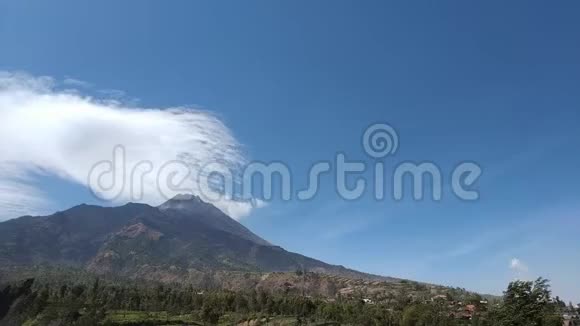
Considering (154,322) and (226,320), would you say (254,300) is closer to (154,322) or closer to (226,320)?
(226,320)

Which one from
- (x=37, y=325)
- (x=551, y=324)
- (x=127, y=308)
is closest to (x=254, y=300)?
(x=127, y=308)

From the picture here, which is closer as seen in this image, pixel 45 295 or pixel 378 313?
pixel 45 295

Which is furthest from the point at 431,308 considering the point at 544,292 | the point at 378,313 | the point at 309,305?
the point at 544,292

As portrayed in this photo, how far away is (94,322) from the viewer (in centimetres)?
7881

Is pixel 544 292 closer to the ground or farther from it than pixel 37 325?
farther from it

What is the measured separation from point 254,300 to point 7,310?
66.2m

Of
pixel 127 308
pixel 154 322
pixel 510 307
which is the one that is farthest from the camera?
pixel 127 308

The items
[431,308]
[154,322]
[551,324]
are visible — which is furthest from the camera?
[431,308]

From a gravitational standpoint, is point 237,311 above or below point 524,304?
below

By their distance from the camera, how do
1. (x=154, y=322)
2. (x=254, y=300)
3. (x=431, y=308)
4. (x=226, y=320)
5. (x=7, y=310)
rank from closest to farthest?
(x=7, y=310)
(x=154, y=322)
(x=226, y=320)
(x=431, y=308)
(x=254, y=300)

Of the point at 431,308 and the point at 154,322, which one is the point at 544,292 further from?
the point at 154,322

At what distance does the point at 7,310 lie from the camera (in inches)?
3556

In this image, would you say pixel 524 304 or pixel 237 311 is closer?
pixel 524 304

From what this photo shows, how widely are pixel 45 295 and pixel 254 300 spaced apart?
5804cm
